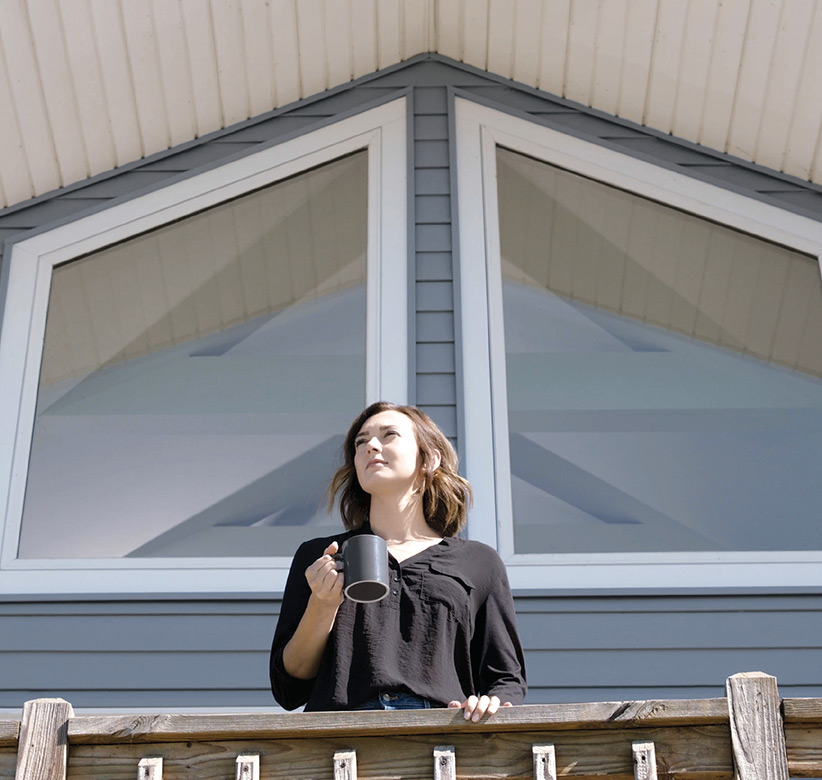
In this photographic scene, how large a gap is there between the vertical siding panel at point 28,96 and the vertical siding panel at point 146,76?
1.01 feet

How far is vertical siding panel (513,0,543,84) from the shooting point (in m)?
3.96

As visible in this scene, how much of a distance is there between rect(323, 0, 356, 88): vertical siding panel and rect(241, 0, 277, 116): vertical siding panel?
0.69ft

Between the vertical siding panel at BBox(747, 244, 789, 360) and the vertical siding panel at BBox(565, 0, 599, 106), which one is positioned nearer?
the vertical siding panel at BBox(747, 244, 789, 360)

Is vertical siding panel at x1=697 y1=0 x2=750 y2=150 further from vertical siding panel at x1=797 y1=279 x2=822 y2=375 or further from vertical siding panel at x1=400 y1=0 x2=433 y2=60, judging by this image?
vertical siding panel at x1=400 y1=0 x2=433 y2=60

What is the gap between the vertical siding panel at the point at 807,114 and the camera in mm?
3639

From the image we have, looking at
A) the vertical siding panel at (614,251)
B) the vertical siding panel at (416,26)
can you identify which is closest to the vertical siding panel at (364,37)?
the vertical siding panel at (416,26)

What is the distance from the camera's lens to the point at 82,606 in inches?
126

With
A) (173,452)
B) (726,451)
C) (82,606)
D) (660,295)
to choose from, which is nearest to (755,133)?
(660,295)

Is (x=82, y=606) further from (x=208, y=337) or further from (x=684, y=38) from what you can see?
(x=684, y=38)

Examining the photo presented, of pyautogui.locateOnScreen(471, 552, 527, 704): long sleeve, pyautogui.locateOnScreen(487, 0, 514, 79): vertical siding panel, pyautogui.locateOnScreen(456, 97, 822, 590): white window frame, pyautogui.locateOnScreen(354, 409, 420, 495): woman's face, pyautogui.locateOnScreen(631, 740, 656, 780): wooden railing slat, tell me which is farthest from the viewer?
pyautogui.locateOnScreen(487, 0, 514, 79): vertical siding panel

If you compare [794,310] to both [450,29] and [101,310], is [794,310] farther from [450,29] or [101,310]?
[101,310]

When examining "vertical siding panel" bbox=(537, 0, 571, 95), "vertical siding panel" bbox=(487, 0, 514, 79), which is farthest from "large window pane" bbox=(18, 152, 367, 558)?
"vertical siding panel" bbox=(537, 0, 571, 95)

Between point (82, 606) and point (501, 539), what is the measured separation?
3.92 ft

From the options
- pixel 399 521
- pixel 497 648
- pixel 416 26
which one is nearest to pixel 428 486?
pixel 399 521
